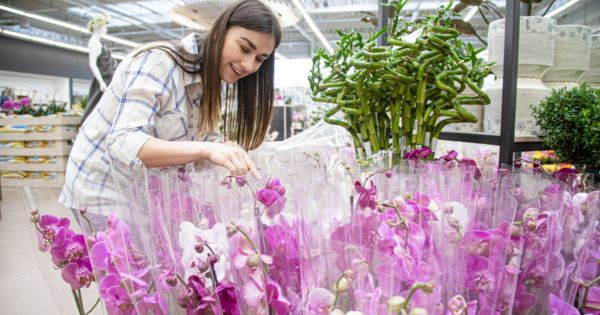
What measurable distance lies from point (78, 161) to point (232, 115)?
51 cm

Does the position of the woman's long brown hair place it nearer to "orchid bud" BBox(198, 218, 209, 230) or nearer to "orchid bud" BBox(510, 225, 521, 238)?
"orchid bud" BBox(198, 218, 209, 230)

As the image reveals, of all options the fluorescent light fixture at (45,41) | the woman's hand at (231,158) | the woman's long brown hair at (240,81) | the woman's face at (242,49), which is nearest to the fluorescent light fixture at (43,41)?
the fluorescent light fixture at (45,41)

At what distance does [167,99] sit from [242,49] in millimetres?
246

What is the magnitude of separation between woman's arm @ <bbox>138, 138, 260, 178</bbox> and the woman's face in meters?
0.34

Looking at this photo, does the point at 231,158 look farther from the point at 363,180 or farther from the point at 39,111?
the point at 39,111

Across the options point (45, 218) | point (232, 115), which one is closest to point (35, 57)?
point (232, 115)

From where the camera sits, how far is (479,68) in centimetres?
109

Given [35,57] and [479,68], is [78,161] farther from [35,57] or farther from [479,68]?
[35,57]

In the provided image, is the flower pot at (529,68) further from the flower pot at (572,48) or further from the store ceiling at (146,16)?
the store ceiling at (146,16)

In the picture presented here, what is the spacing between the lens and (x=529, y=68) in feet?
3.62

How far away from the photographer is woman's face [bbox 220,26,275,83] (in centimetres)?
111

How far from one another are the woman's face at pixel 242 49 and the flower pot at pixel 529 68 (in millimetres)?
666

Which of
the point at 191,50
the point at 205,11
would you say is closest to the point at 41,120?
the point at 205,11

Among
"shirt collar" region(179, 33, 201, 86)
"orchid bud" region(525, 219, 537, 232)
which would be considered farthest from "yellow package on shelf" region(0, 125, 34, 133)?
"orchid bud" region(525, 219, 537, 232)
